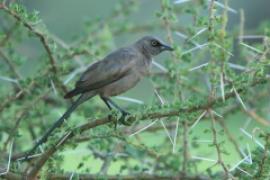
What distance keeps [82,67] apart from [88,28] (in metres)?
0.70

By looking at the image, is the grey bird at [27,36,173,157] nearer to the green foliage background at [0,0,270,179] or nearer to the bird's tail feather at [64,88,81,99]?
the bird's tail feather at [64,88,81,99]

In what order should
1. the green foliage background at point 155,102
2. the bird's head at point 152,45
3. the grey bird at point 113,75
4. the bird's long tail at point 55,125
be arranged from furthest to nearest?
1. the bird's head at point 152,45
2. the grey bird at point 113,75
3. the bird's long tail at point 55,125
4. the green foliage background at point 155,102

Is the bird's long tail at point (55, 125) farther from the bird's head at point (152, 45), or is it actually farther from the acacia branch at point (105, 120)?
the bird's head at point (152, 45)

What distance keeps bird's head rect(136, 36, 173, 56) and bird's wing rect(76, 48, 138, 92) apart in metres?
0.35

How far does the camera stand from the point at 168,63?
173 inches

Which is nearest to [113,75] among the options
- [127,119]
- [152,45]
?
[152,45]

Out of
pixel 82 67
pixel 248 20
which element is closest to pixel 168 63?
pixel 82 67

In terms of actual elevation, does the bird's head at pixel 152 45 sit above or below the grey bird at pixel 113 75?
above

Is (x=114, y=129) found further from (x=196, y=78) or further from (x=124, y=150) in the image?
(x=196, y=78)

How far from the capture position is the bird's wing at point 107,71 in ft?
14.3

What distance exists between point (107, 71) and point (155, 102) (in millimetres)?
585

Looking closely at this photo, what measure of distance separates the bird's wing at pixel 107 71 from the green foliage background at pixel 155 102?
0.15 m

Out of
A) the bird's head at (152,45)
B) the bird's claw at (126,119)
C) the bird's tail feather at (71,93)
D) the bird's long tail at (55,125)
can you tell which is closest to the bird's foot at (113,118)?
the bird's claw at (126,119)

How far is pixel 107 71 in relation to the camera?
4477 millimetres
